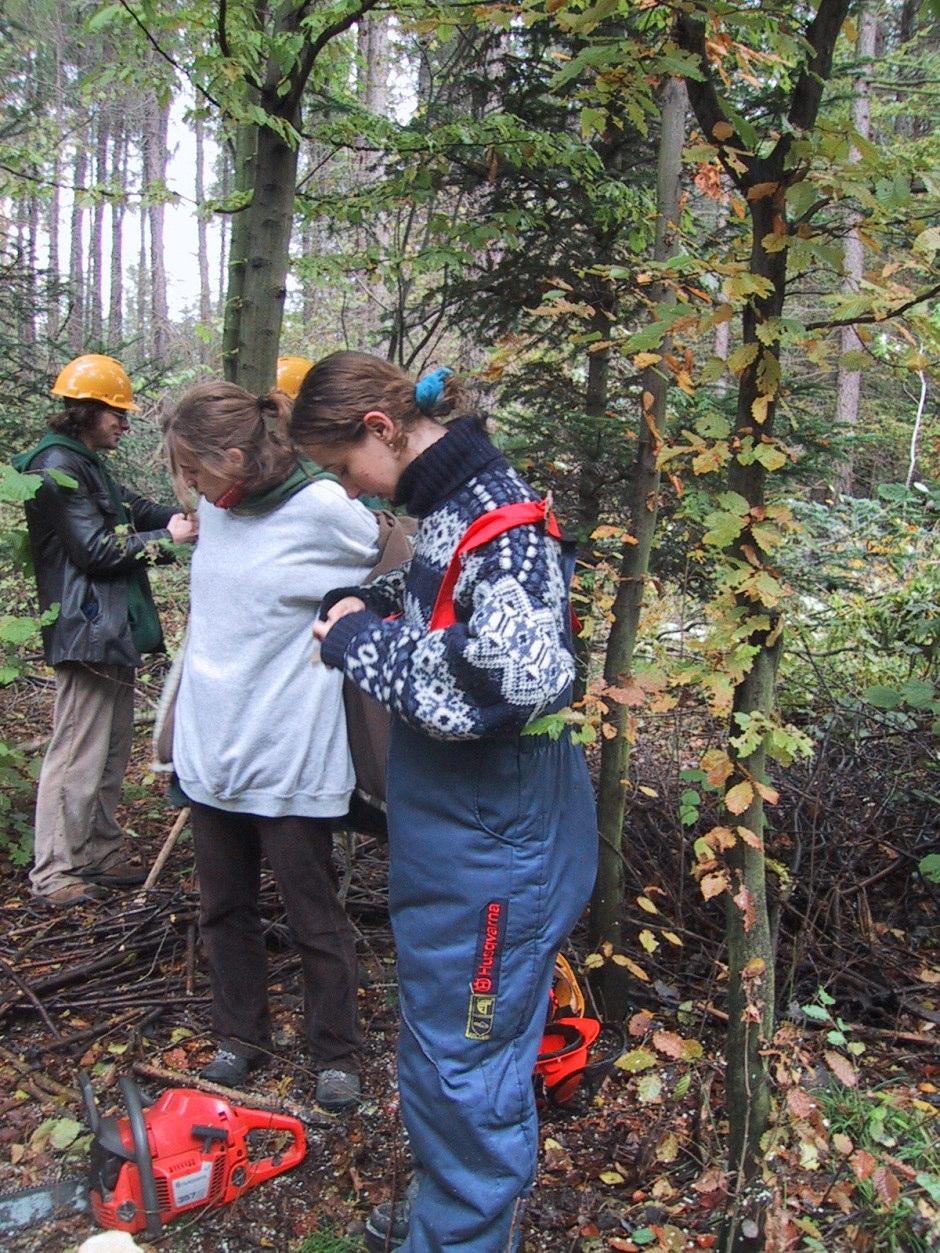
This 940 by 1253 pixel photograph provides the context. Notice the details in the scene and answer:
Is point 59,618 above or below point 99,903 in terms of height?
above

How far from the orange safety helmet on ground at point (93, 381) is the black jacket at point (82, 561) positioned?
261 mm

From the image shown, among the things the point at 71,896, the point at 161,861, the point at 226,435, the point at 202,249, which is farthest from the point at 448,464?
the point at 202,249

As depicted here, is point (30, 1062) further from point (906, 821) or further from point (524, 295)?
point (524, 295)

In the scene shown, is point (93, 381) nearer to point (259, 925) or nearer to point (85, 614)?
point (85, 614)

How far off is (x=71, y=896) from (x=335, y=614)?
282cm

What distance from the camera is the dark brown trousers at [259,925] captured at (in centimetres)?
266

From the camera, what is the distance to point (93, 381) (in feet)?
13.2

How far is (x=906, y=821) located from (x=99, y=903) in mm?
3344

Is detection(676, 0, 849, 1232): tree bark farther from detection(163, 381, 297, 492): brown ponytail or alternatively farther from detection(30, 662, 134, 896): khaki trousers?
detection(30, 662, 134, 896): khaki trousers

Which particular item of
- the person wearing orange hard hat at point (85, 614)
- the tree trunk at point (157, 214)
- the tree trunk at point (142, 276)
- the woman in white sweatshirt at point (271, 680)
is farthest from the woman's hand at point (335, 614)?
the tree trunk at point (142, 276)

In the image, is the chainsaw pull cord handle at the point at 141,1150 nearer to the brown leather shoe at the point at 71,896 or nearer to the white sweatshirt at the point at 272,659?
the white sweatshirt at the point at 272,659

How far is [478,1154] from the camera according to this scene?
1.83m

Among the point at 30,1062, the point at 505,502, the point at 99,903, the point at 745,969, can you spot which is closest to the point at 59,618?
the point at 99,903

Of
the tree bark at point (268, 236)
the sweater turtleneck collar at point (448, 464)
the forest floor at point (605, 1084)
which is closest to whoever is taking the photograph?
the sweater turtleneck collar at point (448, 464)
